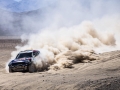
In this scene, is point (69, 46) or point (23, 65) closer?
point (23, 65)

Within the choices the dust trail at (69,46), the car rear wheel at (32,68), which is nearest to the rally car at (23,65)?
the car rear wheel at (32,68)

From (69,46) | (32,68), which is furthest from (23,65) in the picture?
(69,46)

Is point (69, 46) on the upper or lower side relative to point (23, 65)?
upper

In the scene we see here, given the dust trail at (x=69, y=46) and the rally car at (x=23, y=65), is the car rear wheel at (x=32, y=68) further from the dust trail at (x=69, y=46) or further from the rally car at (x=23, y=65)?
the dust trail at (x=69, y=46)

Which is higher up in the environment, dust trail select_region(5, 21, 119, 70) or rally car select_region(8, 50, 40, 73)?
dust trail select_region(5, 21, 119, 70)

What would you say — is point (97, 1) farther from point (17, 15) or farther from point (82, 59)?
point (17, 15)

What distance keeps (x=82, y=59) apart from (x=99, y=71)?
241 inches

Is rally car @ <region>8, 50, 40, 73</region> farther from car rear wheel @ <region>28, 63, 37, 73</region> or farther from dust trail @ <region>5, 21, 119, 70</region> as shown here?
dust trail @ <region>5, 21, 119, 70</region>

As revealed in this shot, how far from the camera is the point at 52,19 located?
79.6 m

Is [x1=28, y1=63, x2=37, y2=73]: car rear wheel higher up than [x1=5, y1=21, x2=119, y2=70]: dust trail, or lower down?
lower down

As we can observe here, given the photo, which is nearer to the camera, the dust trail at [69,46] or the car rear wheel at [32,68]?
the car rear wheel at [32,68]

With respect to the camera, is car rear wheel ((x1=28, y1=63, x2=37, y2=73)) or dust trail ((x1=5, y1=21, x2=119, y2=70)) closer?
car rear wheel ((x1=28, y1=63, x2=37, y2=73))

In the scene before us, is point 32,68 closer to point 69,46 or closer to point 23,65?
point 23,65

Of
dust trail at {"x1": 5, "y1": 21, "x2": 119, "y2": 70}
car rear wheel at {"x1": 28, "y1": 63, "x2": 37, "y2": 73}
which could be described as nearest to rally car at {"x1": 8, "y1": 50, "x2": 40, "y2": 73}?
car rear wheel at {"x1": 28, "y1": 63, "x2": 37, "y2": 73}
